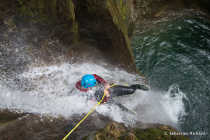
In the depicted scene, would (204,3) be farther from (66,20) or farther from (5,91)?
(5,91)

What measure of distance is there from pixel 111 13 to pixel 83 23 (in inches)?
41.5

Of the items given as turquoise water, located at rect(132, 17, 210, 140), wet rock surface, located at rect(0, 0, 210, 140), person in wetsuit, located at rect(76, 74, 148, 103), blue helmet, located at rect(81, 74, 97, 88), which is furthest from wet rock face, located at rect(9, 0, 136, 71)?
turquoise water, located at rect(132, 17, 210, 140)

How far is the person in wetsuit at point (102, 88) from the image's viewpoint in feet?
15.8

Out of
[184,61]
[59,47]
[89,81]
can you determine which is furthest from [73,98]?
[184,61]

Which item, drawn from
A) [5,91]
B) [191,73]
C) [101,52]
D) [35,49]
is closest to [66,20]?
[35,49]

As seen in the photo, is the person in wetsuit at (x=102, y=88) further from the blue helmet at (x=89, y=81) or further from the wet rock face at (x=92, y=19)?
the wet rock face at (x=92, y=19)

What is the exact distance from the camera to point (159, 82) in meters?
6.25

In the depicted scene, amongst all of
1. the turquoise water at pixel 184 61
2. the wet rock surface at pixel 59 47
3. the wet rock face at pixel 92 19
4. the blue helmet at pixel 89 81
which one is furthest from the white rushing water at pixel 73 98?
the wet rock face at pixel 92 19

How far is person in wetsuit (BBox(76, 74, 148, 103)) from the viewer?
15.8 feet

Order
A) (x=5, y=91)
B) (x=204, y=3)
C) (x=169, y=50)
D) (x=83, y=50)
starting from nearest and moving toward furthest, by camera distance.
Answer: (x=5, y=91) → (x=83, y=50) → (x=169, y=50) → (x=204, y=3)

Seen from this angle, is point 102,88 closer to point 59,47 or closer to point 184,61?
point 59,47

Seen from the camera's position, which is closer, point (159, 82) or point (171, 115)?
point (171, 115)

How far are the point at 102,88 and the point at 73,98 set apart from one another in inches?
40.0

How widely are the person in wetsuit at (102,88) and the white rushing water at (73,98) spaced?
0.31 meters
